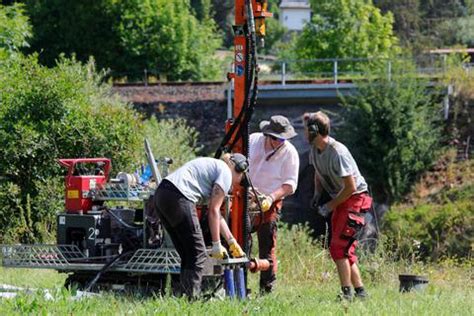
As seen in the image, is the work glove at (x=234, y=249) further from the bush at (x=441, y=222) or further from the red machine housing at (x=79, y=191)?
the bush at (x=441, y=222)

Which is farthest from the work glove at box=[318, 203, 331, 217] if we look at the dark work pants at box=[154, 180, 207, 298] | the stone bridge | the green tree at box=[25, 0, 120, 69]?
the green tree at box=[25, 0, 120, 69]

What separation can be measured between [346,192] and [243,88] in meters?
1.54

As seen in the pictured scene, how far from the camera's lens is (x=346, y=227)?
10922mm

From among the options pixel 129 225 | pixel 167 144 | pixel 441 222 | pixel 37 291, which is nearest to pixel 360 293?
pixel 129 225

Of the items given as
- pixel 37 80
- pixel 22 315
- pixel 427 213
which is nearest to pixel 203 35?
pixel 427 213

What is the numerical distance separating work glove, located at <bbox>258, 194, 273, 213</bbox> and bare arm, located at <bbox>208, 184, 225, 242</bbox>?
4.74 ft

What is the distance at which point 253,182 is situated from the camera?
12.0m

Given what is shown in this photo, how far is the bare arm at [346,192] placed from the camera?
10.8 metres

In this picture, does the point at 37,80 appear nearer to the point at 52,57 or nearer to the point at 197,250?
the point at 197,250

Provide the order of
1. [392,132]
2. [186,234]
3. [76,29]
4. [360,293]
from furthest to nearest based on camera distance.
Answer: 1. [76,29]
2. [392,132]
3. [360,293]
4. [186,234]

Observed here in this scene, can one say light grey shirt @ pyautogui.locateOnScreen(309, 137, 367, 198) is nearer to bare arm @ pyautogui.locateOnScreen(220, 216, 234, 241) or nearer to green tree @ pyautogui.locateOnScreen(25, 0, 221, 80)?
bare arm @ pyautogui.locateOnScreen(220, 216, 234, 241)

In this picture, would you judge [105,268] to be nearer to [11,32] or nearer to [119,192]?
[119,192]

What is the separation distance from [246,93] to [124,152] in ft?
31.7

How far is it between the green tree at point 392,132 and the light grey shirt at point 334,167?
22816mm
